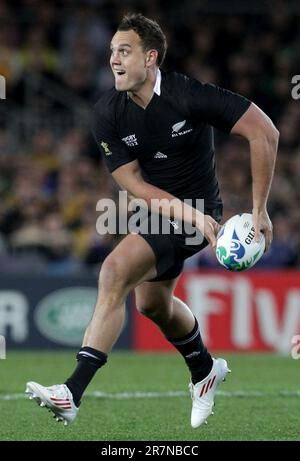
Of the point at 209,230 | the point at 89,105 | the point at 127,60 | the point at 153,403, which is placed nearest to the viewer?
the point at 209,230

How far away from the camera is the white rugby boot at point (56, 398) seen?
5863mm

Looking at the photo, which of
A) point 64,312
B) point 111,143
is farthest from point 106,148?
point 64,312

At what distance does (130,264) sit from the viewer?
20.8 feet

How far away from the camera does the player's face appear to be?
20.9 feet

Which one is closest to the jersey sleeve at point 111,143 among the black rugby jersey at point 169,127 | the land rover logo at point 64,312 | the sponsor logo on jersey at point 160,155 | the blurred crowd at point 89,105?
the black rugby jersey at point 169,127

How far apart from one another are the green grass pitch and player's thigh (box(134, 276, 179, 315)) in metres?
0.69

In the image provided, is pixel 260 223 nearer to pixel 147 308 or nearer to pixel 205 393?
pixel 147 308

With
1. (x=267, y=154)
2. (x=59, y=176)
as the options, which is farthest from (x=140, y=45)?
(x=59, y=176)

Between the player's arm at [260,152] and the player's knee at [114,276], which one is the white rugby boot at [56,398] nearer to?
the player's knee at [114,276]

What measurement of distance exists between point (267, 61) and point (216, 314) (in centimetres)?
499

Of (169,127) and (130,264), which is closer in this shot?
(130,264)

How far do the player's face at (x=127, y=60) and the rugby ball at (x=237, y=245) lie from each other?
3.13ft

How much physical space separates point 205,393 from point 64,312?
5.28m
